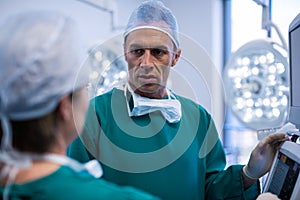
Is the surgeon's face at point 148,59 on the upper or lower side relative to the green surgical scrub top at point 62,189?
upper

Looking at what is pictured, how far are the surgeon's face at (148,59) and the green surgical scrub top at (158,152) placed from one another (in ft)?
0.26

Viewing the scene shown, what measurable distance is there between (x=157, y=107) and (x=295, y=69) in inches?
19.8

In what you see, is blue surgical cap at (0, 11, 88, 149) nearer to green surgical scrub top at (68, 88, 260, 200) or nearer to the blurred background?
green surgical scrub top at (68, 88, 260, 200)

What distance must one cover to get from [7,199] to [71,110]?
0.21 metres

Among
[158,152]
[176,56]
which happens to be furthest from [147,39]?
[158,152]

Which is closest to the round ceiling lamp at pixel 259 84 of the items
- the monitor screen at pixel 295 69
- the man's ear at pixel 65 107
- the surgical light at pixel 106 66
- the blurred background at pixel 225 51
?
the blurred background at pixel 225 51

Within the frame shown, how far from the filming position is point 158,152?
48.4 inches

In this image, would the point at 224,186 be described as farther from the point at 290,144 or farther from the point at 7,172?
the point at 7,172

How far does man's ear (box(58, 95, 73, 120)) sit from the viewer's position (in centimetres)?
70

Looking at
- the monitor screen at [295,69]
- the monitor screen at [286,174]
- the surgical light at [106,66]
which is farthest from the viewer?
the surgical light at [106,66]

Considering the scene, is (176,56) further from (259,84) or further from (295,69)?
(259,84)

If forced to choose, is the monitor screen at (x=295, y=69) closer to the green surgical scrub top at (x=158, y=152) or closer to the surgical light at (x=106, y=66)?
the green surgical scrub top at (x=158, y=152)

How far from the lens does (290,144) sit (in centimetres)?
108

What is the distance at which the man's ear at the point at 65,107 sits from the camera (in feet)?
2.31
